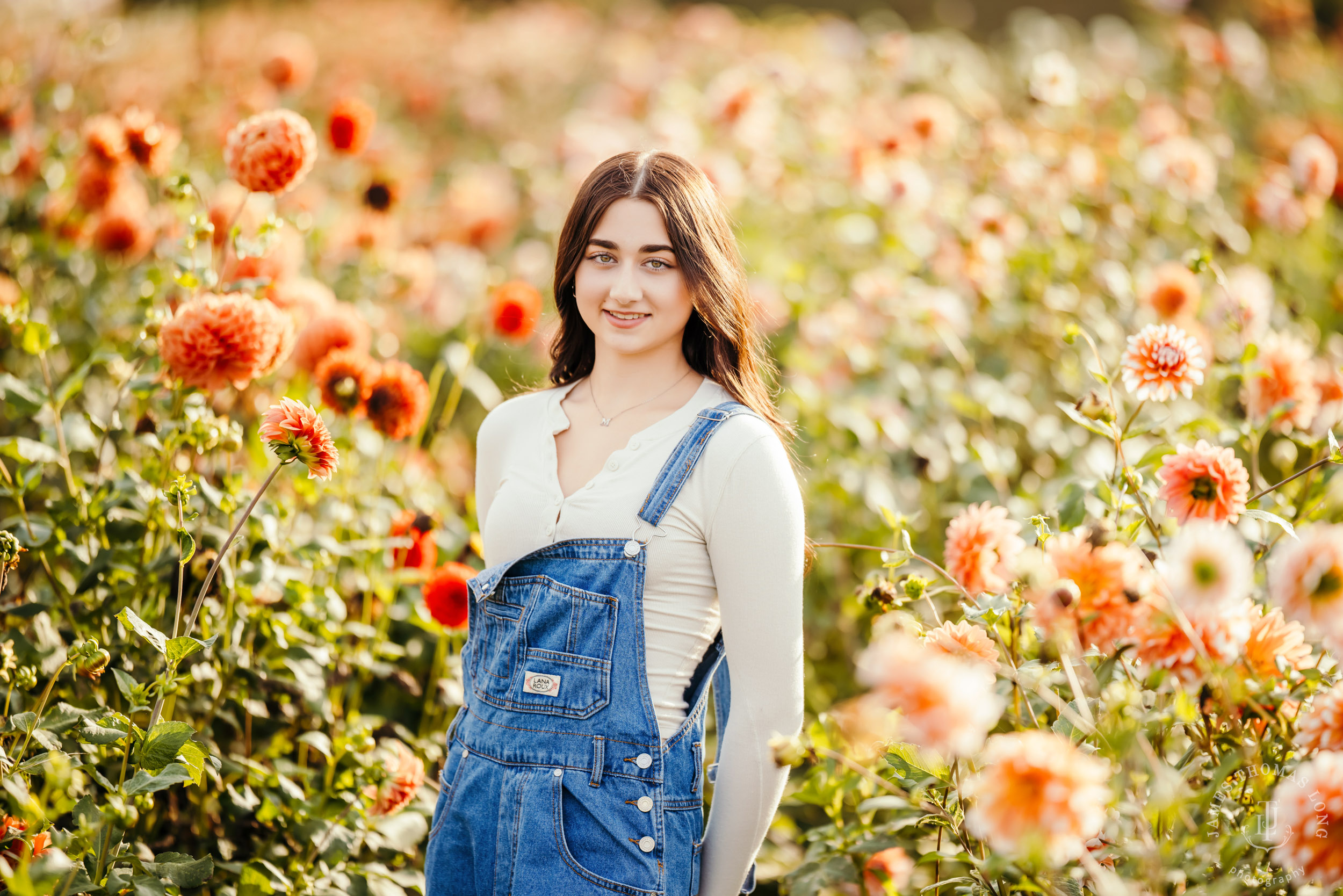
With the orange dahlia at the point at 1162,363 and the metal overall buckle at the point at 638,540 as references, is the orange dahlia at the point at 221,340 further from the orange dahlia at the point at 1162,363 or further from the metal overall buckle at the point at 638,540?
the orange dahlia at the point at 1162,363

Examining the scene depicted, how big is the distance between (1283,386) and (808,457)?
1199 millimetres

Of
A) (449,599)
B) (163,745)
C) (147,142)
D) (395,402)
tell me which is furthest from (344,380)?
(147,142)

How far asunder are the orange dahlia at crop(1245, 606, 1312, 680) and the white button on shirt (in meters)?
0.52

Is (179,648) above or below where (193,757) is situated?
above

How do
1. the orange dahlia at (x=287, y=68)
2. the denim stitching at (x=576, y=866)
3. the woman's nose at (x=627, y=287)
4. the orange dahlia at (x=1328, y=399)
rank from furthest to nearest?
the orange dahlia at (x=287, y=68) < the orange dahlia at (x=1328, y=399) < the woman's nose at (x=627, y=287) < the denim stitching at (x=576, y=866)

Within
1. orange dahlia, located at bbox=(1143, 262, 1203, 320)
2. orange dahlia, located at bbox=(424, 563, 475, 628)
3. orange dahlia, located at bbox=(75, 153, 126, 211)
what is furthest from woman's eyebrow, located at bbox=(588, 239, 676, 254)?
orange dahlia, located at bbox=(75, 153, 126, 211)

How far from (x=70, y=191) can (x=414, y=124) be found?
2728 millimetres

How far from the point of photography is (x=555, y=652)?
4.10 ft

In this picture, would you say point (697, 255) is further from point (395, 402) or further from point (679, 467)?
point (395, 402)

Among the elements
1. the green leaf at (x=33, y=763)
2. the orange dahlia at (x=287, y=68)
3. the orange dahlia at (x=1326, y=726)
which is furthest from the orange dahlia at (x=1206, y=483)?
the orange dahlia at (x=287, y=68)

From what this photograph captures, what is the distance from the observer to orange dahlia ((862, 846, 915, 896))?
1492mm

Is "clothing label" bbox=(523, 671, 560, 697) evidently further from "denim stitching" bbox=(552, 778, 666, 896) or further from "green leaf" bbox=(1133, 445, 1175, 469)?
"green leaf" bbox=(1133, 445, 1175, 469)

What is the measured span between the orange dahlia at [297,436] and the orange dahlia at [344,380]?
43cm

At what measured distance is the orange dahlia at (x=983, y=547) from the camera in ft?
4.02
